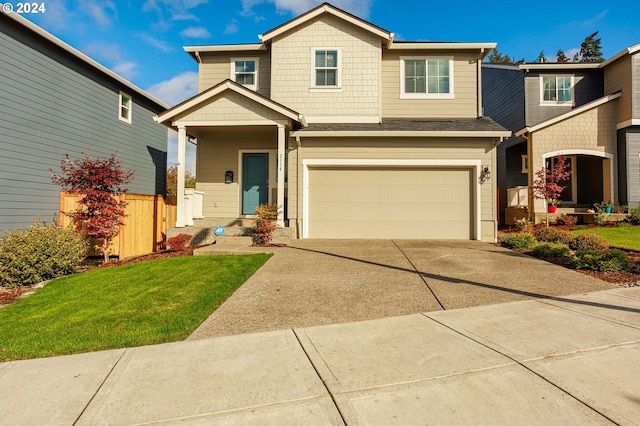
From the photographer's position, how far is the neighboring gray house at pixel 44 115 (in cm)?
898

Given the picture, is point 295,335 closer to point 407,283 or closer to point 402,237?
point 407,283

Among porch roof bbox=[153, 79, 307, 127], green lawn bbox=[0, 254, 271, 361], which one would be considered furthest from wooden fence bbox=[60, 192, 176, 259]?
porch roof bbox=[153, 79, 307, 127]

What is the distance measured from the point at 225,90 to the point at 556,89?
14.9 m

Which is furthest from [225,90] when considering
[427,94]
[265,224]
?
[427,94]

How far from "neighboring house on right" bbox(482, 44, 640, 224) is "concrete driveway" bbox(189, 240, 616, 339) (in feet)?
26.2

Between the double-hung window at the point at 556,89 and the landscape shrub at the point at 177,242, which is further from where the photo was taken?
the double-hung window at the point at 556,89

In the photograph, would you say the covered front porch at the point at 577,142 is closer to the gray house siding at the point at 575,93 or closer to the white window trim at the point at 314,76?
the gray house siding at the point at 575,93

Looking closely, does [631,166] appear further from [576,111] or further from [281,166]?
[281,166]

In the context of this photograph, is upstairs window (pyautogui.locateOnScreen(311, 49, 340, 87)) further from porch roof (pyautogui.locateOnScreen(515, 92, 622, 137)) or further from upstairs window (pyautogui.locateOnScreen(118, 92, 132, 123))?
porch roof (pyautogui.locateOnScreen(515, 92, 622, 137))

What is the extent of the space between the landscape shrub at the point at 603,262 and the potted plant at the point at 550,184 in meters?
6.74

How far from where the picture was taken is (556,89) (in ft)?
51.5

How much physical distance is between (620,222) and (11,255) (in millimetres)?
18780

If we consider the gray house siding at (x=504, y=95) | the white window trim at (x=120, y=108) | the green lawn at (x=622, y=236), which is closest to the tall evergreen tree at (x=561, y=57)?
the gray house siding at (x=504, y=95)

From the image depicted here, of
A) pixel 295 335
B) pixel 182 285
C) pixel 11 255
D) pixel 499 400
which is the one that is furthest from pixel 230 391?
pixel 11 255
